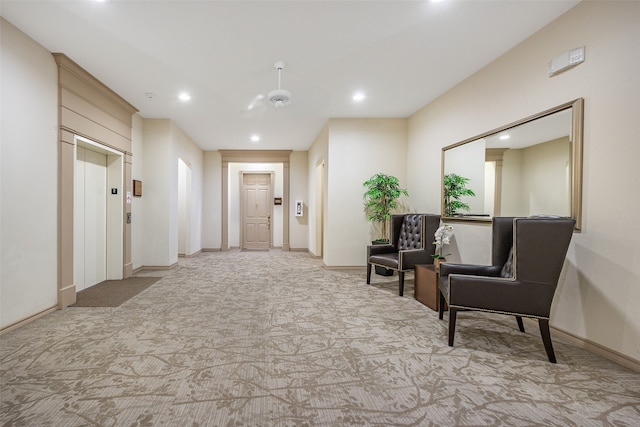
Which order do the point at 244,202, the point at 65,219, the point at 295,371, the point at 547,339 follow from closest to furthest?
the point at 295,371 < the point at 547,339 < the point at 65,219 < the point at 244,202

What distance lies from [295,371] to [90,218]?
13.8 feet

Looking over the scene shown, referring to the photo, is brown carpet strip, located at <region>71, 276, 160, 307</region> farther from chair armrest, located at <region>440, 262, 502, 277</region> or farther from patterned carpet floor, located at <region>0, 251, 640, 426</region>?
chair armrest, located at <region>440, 262, 502, 277</region>

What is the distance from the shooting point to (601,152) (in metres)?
2.27

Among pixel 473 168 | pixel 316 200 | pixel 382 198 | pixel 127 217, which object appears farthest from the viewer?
pixel 316 200

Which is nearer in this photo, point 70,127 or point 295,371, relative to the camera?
point 295,371

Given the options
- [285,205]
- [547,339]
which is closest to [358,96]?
[547,339]

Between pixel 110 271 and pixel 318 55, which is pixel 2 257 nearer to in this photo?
pixel 110 271

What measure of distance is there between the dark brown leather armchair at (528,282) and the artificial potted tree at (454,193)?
154 centimetres

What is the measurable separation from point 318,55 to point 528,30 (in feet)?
7.23

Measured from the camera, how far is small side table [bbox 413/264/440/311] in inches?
130

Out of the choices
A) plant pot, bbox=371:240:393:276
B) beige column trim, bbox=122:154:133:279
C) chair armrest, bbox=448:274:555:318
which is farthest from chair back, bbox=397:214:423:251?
beige column trim, bbox=122:154:133:279

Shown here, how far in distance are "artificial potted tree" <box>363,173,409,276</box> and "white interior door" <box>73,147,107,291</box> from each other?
181 inches

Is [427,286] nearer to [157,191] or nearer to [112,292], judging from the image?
[112,292]

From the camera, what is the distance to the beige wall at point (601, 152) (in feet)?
6.82
